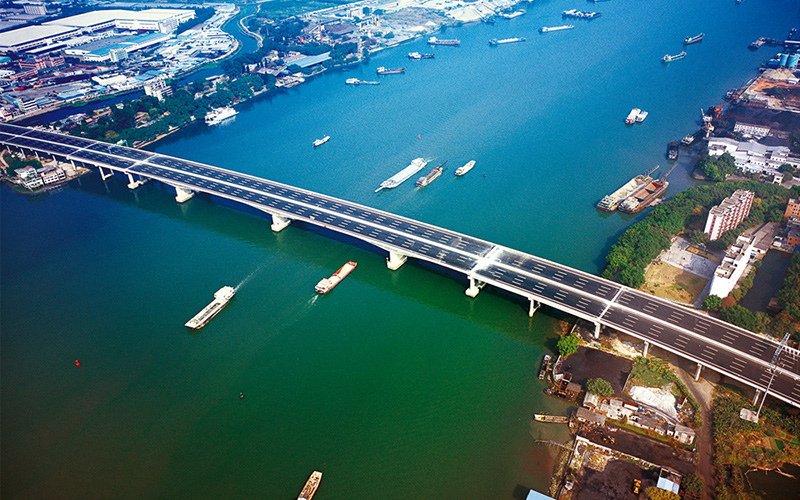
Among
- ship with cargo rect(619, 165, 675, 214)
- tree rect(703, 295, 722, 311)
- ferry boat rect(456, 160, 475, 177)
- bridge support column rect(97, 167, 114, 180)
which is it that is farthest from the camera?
bridge support column rect(97, 167, 114, 180)

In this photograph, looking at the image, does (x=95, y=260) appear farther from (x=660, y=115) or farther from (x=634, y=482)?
(x=660, y=115)


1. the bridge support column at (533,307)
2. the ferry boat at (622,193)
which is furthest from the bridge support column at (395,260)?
the ferry boat at (622,193)

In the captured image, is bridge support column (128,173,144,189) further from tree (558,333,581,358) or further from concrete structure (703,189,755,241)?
concrete structure (703,189,755,241)

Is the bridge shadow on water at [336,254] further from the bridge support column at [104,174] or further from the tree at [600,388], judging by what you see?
the tree at [600,388]

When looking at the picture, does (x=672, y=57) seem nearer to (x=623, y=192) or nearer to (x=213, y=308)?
(x=623, y=192)

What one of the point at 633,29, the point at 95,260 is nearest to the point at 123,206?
the point at 95,260

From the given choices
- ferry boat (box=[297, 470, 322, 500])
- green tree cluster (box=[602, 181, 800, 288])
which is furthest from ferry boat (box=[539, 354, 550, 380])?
ferry boat (box=[297, 470, 322, 500])

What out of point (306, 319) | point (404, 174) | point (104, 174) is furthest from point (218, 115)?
point (306, 319)
